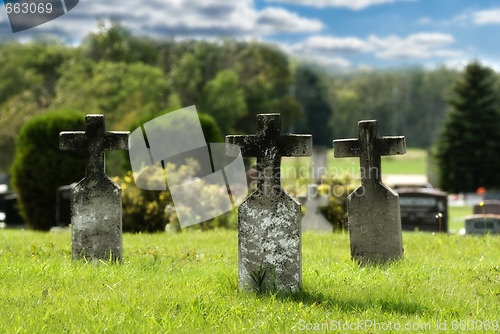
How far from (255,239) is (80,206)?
2.77 metres

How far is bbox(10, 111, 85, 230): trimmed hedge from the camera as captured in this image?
51.5 feet

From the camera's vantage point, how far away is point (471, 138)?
3603 centimetres

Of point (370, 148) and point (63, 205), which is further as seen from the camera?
point (63, 205)

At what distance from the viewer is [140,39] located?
5772 cm

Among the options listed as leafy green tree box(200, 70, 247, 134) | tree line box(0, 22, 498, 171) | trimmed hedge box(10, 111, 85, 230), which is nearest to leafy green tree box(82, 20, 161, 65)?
tree line box(0, 22, 498, 171)

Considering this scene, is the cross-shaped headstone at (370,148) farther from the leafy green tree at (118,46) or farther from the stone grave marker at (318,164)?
the leafy green tree at (118,46)

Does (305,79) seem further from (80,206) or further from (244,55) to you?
(80,206)

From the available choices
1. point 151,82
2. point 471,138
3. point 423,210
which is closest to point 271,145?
point 423,210

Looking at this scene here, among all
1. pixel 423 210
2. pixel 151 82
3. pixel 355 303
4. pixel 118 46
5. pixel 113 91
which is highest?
pixel 118 46

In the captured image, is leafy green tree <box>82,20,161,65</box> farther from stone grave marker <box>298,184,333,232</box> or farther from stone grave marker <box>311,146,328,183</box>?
stone grave marker <box>298,184,333,232</box>

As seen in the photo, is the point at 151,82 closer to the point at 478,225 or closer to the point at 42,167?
the point at 42,167

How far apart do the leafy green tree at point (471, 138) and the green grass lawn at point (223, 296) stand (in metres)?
30.6

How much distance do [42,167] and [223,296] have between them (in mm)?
11590

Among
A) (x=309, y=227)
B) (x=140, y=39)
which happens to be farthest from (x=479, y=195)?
(x=140, y=39)
